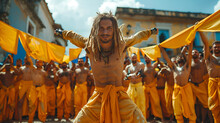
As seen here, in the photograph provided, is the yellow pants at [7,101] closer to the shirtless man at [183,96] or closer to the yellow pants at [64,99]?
the yellow pants at [64,99]

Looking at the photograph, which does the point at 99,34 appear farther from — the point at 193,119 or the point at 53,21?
the point at 53,21

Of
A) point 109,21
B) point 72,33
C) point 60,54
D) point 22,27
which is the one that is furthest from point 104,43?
point 22,27

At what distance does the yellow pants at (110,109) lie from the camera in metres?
1.92

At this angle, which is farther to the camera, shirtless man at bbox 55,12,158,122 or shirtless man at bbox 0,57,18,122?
shirtless man at bbox 0,57,18,122

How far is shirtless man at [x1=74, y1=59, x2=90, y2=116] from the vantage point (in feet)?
21.1

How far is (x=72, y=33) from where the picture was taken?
8.37 ft

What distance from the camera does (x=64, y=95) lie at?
6723 mm

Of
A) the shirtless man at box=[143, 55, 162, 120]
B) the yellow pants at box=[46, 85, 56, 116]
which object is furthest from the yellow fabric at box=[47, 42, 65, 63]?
the shirtless man at box=[143, 55, 162, 120]

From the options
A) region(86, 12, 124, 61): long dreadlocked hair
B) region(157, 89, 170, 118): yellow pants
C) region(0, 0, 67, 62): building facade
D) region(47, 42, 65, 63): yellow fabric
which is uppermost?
region(0, 0, 67, 62): building facade

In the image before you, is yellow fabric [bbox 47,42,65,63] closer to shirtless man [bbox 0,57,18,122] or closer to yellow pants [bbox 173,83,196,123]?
shirtless man [bbox 0,57,18,122]

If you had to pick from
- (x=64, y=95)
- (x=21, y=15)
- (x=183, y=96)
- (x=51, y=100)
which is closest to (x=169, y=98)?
(x=183, y=96)

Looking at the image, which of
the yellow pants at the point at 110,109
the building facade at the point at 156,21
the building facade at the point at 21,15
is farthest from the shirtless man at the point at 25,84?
the building facade at the point at 156,21

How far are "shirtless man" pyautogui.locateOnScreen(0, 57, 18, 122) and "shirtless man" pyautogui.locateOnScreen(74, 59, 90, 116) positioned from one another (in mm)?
2391

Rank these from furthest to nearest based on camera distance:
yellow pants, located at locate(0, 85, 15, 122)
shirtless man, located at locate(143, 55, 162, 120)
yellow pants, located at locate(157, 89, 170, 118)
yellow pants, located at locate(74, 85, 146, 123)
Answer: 1. yellow pants, located at locate(157, 89, 170, 118)
2. shirtless man, located at locate(143, 55, 162, 120)
3. yellow pants, located at locate(0, 85, 15, 122)
4. yellow pants, located at locate(74, 85, 146, 123)
